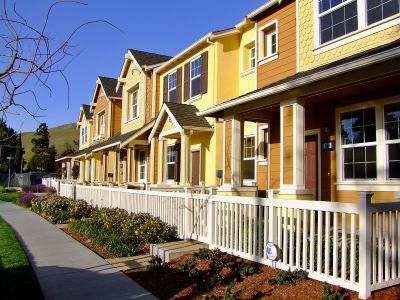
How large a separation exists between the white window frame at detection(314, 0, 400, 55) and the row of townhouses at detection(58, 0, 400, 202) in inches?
0.9

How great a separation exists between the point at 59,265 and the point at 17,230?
214 inches

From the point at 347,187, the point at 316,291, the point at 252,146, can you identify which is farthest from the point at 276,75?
the point at 316,291

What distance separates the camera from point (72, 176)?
40.4m

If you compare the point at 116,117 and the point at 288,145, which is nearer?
the point at 288,145

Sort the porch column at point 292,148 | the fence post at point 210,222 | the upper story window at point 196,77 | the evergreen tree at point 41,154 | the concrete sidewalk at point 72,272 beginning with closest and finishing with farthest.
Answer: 1. the concrete sidewalk at point 72,272
2. the fence post at point 210,222
3. the porch column at point 292,148
4. the upper story window at point 196,77
5. the evergreen tree at point 41,154

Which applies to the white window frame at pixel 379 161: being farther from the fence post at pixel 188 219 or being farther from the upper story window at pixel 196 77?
the upper story window at pixel 196 77

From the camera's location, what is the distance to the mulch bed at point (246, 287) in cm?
514

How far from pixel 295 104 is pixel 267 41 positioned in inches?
166

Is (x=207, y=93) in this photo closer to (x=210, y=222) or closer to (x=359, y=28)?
(x=359, y=28)

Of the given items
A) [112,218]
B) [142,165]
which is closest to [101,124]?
[142,165]

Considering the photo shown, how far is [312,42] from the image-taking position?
34.0 ft

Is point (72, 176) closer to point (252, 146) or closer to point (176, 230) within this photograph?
point (252, 146)

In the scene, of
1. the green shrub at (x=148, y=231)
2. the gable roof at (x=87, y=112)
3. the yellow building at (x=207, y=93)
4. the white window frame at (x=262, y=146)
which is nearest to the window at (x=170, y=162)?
the yellow building at (x=207, y=93)

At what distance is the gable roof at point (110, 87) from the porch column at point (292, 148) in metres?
19.8
